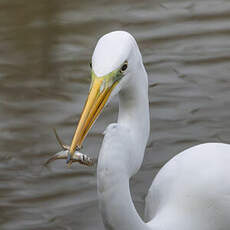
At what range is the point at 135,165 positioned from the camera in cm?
256

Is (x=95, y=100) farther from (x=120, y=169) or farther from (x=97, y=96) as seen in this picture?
(x=120, y=169)

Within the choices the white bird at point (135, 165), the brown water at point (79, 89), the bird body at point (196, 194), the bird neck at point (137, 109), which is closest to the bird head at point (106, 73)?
the white bird at point (135, 165)

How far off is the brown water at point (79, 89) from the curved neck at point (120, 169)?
3.63 feet

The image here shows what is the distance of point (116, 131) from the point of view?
2414mm

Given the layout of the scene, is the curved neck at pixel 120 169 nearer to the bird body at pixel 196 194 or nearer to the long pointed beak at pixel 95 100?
the long pointed beak at pixel 95 100

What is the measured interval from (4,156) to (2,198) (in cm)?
46

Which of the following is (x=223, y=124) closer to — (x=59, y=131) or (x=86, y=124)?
(x=59, y=131)

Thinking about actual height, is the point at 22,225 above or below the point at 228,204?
below

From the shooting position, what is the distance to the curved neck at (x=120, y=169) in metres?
2.38

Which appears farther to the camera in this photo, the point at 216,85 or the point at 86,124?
the point at 216,85

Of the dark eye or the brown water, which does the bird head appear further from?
the brown water

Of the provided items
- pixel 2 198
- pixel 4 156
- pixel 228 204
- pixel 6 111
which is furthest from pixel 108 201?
pixel 6 111

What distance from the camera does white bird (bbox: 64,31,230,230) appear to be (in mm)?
2400

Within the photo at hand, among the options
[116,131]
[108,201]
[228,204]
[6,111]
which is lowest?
[6,111]
